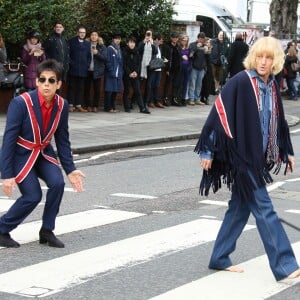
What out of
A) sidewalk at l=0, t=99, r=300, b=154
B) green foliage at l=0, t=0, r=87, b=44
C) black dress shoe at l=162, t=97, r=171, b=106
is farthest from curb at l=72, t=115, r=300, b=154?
black dress shoe at l=162, t=97, r=171, b=106

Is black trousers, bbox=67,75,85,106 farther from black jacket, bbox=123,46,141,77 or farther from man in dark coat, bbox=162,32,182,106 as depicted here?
man in dark coat, bbox=162,32,182,106

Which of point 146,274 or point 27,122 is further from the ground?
point 27,122

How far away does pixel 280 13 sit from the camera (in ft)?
98.9

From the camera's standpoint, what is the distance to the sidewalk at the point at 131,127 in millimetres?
15586

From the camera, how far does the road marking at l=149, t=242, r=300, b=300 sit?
6078 millimetres

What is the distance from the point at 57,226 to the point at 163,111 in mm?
13569

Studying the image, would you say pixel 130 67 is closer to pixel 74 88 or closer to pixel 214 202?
pixel 74 88

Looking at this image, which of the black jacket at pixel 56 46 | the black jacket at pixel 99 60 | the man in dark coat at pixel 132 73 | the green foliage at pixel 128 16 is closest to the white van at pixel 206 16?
the green foliage at pixel 128 16

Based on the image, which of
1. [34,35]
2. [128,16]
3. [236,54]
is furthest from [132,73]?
[236,54]

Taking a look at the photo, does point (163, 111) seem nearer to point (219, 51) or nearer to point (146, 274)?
point (219, 51)

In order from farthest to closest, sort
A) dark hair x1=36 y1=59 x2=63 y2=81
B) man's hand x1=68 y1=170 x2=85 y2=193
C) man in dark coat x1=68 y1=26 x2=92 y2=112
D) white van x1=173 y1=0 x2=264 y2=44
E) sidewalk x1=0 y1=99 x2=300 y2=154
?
white van x1=173 y1=0 x2=264 y2=44 → man in dark coat x1=68 y1=26 x2=92 y2=112 → sidewalk x1=0 y1=99 x2=300 y2=154 → man's hand x1=68 y1=170 x2=85 y2=193 → dark hair x1=36 y1=59 x2=63 y2=81

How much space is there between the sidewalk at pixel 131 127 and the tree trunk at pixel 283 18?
8438 millimetres

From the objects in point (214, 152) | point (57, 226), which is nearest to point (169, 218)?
point (57, 226)

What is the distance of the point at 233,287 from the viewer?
20.7 feet
